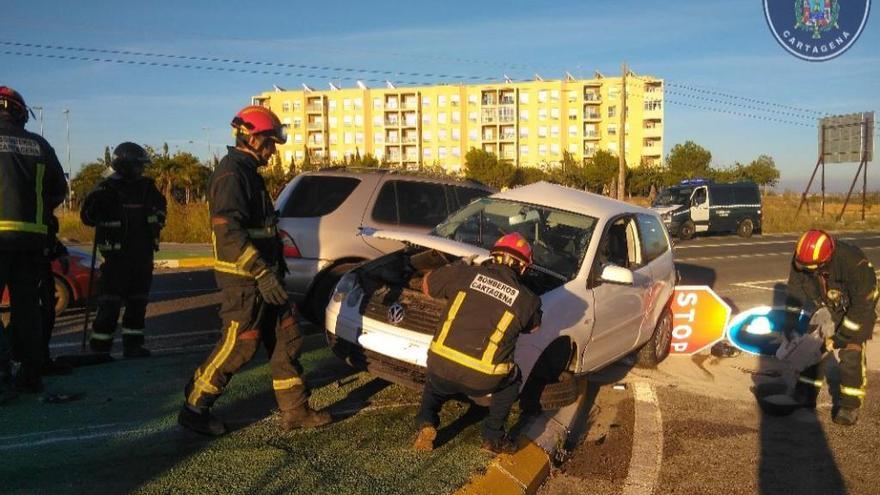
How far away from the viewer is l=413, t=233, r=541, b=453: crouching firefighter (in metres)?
4.11

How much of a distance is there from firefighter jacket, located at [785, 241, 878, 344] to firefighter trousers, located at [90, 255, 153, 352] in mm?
5497

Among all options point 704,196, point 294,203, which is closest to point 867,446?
point 294,203

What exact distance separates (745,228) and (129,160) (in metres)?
27.9

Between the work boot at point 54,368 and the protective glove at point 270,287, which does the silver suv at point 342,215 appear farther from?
the protective glove at point 270,287

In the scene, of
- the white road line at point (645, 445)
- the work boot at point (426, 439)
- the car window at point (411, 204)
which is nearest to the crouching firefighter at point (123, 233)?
the car window at point (411, 204)

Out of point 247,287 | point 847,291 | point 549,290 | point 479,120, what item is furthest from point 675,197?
point 479,120

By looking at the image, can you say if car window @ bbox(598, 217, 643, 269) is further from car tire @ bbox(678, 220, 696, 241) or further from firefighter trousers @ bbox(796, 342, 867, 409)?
car tire @ bbox(678, 220, 696, 241)

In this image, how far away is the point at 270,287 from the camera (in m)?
4.19

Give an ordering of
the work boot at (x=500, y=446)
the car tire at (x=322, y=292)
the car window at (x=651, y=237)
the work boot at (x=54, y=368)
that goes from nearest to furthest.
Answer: the work boot at (x=500, y=446) < the work boot at (x=54, y=368) < the car window at (x=651, y=237) < the car tire at (x=322, y=292)

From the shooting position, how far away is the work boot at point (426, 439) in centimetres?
439

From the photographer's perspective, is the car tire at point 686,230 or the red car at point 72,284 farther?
the car tire at point 686,230

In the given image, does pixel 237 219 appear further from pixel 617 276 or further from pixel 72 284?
pixel 72 284

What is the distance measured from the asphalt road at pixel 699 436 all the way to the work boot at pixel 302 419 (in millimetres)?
1489

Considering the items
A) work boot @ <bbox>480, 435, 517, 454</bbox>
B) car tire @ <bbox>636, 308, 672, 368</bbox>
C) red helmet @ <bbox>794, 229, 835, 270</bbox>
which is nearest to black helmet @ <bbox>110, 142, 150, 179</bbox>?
work boot @ <bbox>480, 435, 517, 454</bbox>
